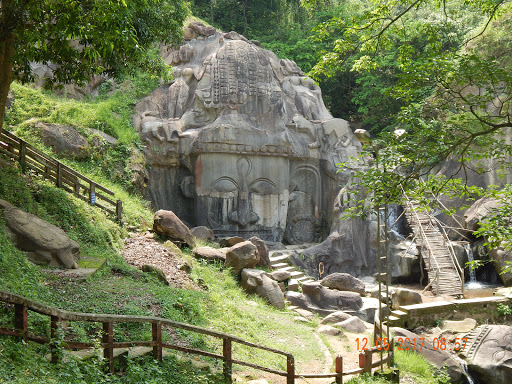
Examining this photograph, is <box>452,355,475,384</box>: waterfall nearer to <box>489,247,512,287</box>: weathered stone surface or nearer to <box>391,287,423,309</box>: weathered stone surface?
<box>391,287,423,309</box>: weathered stone surface

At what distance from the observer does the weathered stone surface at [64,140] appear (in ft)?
60.0

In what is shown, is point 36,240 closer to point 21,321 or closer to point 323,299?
point 21,321

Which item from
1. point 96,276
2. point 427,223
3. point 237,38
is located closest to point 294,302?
point 96,276

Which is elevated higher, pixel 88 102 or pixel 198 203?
pixel 88 102

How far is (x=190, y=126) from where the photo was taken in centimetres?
2178

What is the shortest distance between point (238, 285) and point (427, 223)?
31.6 ft

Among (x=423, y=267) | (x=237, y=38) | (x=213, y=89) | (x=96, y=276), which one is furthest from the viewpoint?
(x=237, y=38)

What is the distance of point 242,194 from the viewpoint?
70.0 feet

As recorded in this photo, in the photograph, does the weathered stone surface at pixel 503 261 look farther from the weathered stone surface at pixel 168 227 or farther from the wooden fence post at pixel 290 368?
the wooden fence post at pixel 290 368

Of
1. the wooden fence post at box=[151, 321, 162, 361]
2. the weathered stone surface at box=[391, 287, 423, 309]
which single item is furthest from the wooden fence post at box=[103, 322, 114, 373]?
the weathered stone surface at box=[391, 287, 423, 309]

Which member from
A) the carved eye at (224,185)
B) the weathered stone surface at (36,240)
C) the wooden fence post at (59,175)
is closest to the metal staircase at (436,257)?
the carved eye at (224,185)

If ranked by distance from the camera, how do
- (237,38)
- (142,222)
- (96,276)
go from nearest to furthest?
(96,276)
(142,222)
(237,38)

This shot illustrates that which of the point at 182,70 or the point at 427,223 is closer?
the point at 427,223

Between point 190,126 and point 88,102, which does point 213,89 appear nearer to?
point 190,126
